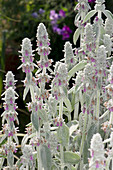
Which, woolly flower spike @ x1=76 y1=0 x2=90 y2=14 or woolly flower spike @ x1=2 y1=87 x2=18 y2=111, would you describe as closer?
woolly flower spike @ x1=2 y1=87 x2=18 y2=111

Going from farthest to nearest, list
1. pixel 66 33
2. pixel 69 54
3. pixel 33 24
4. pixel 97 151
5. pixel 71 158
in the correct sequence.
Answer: pixel 33 24 < pixel 66 33 < pixel 69 54 < pixel 71 158 < pixel 97 151

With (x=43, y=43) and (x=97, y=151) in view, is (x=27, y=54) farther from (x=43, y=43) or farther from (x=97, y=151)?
(x=97, y=151)

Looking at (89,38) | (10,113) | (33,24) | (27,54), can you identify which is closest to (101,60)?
(89,38)

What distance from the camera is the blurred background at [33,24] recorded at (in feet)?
11.2

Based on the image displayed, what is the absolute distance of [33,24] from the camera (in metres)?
4.50

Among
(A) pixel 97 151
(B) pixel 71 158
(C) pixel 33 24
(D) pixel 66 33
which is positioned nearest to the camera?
(A) pixel 97 151

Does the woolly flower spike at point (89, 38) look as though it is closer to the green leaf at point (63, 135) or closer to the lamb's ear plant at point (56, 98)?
the lamb's ear plant at point (56, 98)

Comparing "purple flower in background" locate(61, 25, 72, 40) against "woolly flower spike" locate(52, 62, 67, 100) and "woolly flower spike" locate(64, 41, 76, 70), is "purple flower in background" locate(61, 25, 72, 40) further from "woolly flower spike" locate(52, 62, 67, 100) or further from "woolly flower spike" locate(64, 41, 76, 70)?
"woolly flower spike" locate(52, 62, 67, 100)

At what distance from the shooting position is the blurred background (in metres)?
3.42

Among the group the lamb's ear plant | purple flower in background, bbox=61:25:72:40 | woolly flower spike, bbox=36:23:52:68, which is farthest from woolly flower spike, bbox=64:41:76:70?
purple flower in background, bbox=61:25:72:40

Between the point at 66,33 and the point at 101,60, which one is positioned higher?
the point at 66,33

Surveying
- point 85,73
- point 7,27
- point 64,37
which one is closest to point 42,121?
point 85,73

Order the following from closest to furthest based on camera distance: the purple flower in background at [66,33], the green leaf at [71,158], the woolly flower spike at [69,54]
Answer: the green leaf at [71,158], the woolly flower spike at [69,54], the purple flower in background at [66,33]

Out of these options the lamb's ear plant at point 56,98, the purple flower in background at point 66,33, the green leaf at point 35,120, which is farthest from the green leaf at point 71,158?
the purple flower in background at point 66,33
